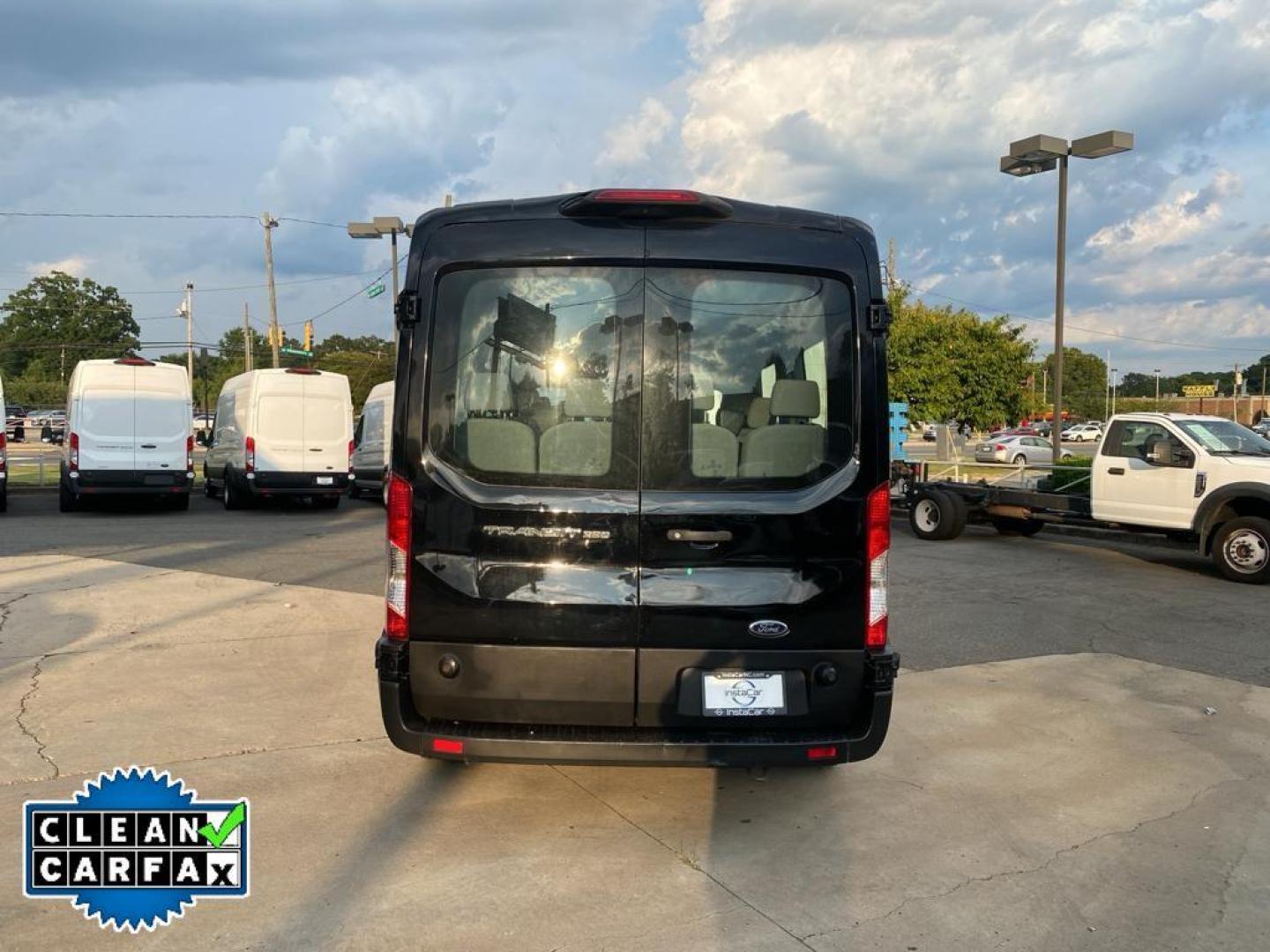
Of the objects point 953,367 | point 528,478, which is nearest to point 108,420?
point 528,478

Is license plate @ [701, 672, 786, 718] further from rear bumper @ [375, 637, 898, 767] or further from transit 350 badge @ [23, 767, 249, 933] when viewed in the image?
transit 350 badge @ [23, 767, 249, 933]

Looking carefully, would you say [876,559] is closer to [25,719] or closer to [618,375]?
[618,375]

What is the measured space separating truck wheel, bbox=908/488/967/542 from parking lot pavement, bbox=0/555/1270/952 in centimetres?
691

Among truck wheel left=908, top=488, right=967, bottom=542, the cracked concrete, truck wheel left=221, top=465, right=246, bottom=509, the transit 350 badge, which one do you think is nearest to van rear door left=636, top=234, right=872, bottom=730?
the transit 350 badge

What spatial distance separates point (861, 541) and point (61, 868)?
128 inches

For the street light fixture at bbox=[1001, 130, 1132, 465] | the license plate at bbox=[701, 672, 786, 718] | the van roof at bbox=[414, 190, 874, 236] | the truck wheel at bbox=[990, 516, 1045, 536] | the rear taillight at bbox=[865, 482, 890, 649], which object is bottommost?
the truck wheel at bbox=[990, 516, 1045, 536]

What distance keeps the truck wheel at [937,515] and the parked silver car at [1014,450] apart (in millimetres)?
22743

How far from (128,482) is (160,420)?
46.7 inches

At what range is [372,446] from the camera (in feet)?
69.4

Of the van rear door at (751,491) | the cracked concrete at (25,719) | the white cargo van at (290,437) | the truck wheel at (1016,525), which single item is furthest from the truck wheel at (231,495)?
the van rear door at (751,491)

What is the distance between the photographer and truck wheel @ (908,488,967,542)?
1362 centimetres

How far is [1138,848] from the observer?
160 inches

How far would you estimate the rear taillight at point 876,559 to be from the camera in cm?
388

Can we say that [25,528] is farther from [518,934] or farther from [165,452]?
[518,934]
